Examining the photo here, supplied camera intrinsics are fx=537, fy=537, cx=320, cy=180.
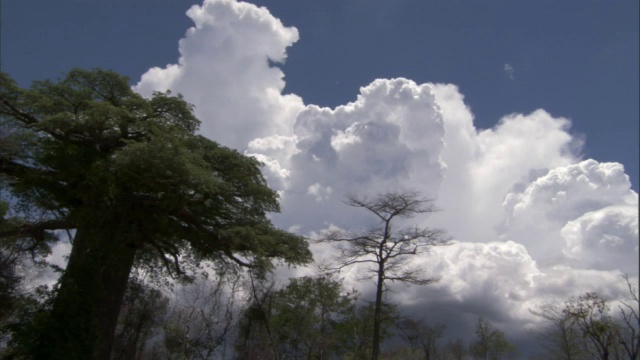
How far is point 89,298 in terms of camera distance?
60.7 ft

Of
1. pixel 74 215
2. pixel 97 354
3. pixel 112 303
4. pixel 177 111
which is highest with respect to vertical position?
pixel 177 111

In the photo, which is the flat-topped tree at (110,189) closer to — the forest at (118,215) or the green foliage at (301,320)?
the forest at (118,215)

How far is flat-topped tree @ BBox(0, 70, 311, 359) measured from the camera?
17.4 m

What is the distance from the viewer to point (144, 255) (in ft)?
81.9

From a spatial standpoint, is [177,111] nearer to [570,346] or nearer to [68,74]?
[68,74]

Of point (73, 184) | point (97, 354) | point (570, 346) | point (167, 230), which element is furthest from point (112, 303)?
point (570, 346)

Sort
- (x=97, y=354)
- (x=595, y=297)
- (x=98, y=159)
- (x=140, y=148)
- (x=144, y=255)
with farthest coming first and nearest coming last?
1. (x=144, y=255)
2. (x=595, y=297)
3. (x=97, y=354)
4. (x=98, y=159)
5. (x=140, y=148)

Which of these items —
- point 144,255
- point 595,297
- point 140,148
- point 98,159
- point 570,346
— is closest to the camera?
point 140,148

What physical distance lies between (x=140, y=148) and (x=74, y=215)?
379 centimetres

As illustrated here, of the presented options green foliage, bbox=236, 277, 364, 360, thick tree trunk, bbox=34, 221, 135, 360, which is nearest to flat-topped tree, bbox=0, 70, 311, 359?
thick tree trunk, bbox=34, 221, 135, 360

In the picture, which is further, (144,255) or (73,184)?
(144,255)

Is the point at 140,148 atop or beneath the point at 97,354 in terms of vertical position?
atop

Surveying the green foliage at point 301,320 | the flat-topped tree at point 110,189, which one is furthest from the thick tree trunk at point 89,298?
the green foliage at point 301,320

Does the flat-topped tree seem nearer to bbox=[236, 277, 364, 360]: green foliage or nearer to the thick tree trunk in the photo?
the thick tree trunk
